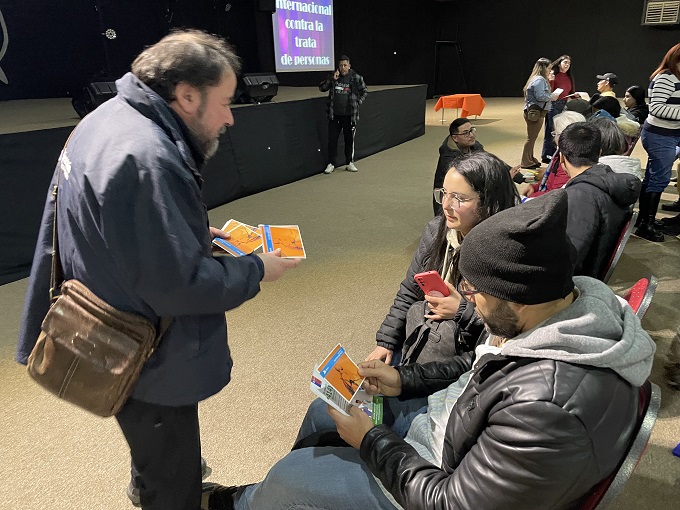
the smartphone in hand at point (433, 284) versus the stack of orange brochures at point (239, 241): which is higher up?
the stack of orange brochures at point (239, 241)

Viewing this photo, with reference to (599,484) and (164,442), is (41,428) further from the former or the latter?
(599,484)

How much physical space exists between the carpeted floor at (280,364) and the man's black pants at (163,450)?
494 millimetres

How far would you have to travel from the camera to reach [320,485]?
1.15 meters

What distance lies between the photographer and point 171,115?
112 centimetres

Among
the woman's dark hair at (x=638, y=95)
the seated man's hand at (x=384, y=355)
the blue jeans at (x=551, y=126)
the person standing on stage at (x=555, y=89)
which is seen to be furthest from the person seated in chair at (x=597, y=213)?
the person standing on stage at (x=555, y=89)

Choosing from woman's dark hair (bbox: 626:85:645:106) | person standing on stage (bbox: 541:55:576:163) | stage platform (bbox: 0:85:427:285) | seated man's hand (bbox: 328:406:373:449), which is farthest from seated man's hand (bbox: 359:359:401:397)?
Answer: person standing on stage (bbox: 541:55:576:163)

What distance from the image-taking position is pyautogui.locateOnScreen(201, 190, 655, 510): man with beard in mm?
773

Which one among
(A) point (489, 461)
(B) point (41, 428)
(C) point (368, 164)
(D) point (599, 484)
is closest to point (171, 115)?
(A) point (489, 461)

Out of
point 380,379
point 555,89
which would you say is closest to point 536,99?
point 555,89

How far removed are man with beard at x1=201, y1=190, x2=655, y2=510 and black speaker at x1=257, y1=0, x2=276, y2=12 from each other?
7.08 meters

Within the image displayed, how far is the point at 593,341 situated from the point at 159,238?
0.86 meters

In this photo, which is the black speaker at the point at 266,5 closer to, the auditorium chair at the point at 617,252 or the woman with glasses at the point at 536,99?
the woman with glasses at the point at 536,99

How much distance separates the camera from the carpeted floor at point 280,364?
1.80 m

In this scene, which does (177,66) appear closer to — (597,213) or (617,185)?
(597,213)
